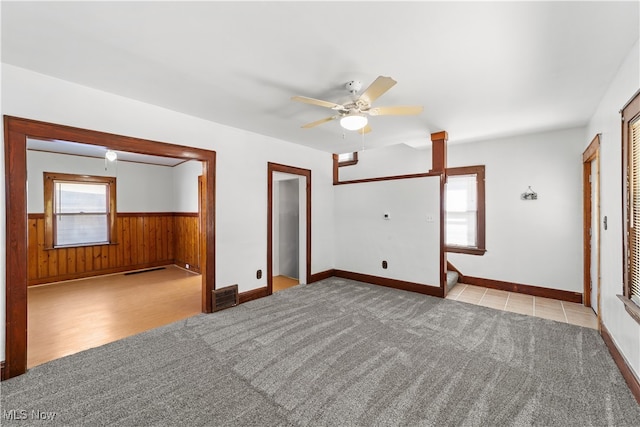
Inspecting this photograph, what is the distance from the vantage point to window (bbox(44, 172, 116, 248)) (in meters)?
5.01

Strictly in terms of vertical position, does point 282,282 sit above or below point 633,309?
below

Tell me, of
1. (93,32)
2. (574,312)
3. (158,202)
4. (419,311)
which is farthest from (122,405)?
(158,202)

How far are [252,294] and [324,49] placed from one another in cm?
330

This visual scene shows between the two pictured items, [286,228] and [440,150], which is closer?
[440,150]

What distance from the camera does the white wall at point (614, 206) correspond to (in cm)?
200

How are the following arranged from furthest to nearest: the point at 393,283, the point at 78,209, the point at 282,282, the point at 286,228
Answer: the point at 286,228, the point at 78,209, the point at 282,282, the point at 393,283

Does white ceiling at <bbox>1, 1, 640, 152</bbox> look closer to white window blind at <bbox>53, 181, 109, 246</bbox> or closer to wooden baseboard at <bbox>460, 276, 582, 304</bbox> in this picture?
wooden baseboard at <bbox>460, 276, 582, 304</bbox>

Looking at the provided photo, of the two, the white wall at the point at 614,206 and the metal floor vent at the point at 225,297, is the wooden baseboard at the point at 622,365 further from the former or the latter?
the metal floor vent at the point at 225,297

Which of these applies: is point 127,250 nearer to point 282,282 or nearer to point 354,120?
point 282,282

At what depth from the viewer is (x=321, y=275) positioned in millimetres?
5102

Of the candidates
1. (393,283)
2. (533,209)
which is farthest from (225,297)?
(533,209)

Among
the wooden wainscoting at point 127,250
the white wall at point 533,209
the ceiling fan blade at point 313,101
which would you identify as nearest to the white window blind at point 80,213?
the wooden wainscoting at point 127,250

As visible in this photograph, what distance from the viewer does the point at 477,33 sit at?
1785 millimetres

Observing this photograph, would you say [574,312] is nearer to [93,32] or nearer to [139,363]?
[139,363]
